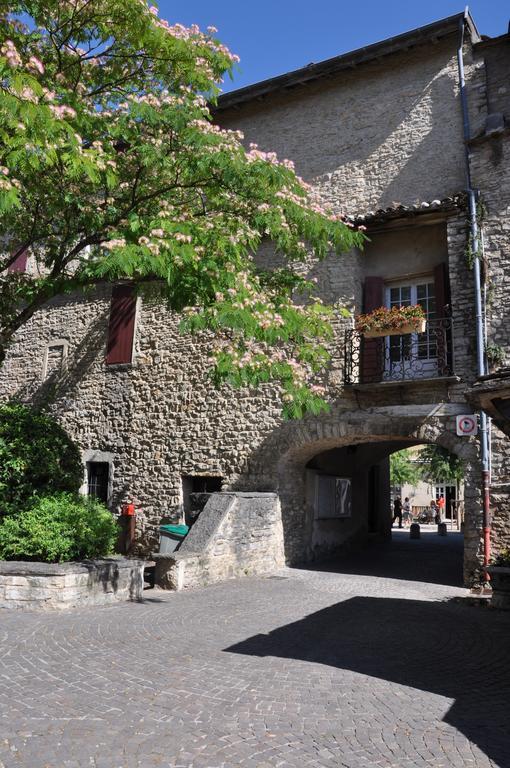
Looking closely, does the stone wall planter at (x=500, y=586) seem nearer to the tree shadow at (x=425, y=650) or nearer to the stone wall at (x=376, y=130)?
the tree shadow at (x=425, y=650)

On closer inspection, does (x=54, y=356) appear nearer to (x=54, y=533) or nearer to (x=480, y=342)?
(x=54, y=533)

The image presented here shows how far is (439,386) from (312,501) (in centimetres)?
378

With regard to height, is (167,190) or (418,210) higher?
(418,210)

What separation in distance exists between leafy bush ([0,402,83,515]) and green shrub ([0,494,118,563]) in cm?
26

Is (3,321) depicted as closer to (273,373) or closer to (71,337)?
(273,373)

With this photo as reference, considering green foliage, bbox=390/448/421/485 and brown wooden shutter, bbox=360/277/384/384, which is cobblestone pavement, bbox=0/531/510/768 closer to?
brown wooden shutter, bbox=360/277/384/384

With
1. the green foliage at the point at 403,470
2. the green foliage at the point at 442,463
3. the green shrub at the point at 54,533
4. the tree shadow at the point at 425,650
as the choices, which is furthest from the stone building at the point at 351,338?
the green foliage at the point at 403,470

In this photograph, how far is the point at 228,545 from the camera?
30.3 feet

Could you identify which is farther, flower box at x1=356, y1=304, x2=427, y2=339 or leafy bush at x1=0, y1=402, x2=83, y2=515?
flower box at x1=356, y1=304, x2=427, y2=339

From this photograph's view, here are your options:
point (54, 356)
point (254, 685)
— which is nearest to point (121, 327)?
point (54, 356)

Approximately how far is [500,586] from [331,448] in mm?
4229

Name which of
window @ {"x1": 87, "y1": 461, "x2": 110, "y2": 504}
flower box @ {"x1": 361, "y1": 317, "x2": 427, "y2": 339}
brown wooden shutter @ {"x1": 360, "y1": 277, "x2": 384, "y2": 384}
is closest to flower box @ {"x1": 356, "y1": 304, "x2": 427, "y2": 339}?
flower box @ {"x1": 361, "y1": 317, "x2": 427, "y2": 339}

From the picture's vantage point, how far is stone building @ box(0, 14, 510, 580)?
9844mm

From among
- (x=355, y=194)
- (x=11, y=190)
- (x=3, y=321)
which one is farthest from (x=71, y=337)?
(x=11, y=190)
